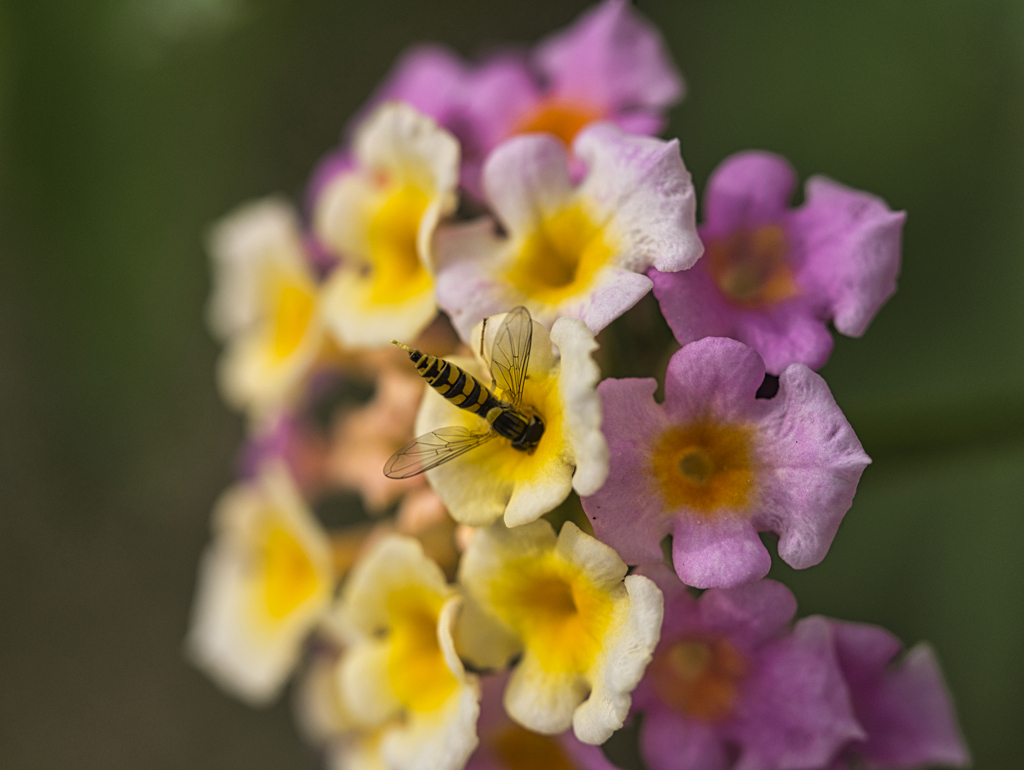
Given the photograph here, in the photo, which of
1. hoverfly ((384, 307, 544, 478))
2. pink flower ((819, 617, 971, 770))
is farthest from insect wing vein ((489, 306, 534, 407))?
pink flower ((819, 617, 971, 770))

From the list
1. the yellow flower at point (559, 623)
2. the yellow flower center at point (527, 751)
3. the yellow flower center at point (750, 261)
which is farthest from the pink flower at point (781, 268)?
the yellow flower center at point (527, 751)

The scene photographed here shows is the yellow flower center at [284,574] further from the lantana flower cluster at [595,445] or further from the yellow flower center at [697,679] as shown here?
the yellow flower center at [697,679]

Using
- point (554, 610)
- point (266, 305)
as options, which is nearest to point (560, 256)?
point (554, 610)

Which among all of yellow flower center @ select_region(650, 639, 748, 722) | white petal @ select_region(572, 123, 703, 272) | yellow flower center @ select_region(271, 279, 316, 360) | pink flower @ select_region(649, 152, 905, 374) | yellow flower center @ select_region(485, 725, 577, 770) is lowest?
yellow flower center @ select_region(485, 725, 577, 770)

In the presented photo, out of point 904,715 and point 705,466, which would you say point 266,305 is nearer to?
point 705,466

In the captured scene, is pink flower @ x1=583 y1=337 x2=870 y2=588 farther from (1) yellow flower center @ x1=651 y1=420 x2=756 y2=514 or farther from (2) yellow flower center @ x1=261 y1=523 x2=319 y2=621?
(2) yellow flower center @ x1=261 y1=523 x2=319 y2=621
